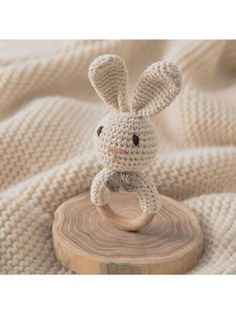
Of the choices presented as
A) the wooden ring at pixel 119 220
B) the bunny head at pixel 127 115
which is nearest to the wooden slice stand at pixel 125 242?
the wooden ring at pixel 119 220

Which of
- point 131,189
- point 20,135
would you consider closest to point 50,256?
point 131,189

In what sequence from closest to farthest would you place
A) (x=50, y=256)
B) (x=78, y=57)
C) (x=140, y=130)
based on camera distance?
(x=140, y=130)
(x=50, y=256)
(x=78, y=57)

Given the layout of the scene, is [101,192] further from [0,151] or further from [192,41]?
[192,41]

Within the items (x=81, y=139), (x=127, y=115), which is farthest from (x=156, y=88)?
(x=81, y=139)

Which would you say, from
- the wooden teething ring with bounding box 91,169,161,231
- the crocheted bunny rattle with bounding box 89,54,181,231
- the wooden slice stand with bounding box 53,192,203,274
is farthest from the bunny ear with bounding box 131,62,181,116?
the wooden slice stand with bounding box 53,192,203,274

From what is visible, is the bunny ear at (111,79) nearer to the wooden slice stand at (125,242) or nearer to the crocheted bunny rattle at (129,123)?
the crocheted bunny rattle at (129,123)
